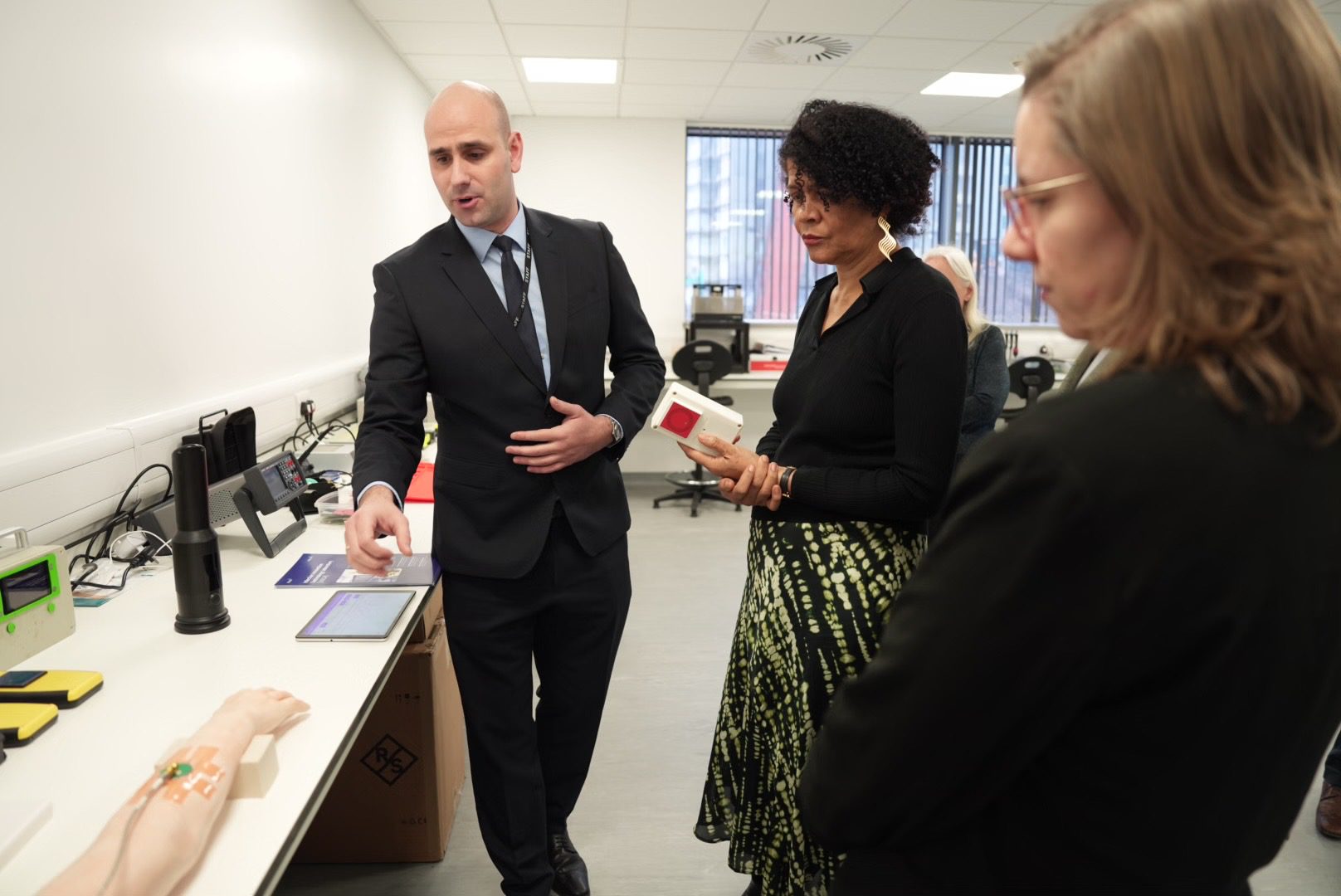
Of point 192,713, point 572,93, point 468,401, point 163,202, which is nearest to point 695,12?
point 572,93

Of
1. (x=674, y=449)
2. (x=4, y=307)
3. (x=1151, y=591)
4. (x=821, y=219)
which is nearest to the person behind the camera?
(x=1151, y=591)

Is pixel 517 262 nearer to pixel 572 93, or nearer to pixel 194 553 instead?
pixel 194 553

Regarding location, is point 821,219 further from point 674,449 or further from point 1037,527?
point 674,449

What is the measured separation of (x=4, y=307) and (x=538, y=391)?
101 cm

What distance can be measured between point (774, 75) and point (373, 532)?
15.2 feet

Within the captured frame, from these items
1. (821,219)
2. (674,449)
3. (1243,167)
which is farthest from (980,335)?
(674,449)

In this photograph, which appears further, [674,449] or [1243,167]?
[674,449]

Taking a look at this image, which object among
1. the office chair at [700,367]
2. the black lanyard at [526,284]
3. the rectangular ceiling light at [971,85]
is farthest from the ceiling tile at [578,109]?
the black lanyard at [526,284]

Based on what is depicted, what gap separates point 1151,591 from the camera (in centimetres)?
50

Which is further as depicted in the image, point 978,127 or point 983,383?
point 978,127

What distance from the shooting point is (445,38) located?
439 centimetres

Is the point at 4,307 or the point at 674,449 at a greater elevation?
the point at 4,307

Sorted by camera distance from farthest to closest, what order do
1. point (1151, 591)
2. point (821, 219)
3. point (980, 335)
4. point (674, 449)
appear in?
1. point (674, 449)
2. point (980, 335)
3. point (821, 219)
4. point (1151, 591)

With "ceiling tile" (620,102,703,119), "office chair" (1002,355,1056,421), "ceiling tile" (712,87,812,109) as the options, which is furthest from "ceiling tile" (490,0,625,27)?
"office chair" (1002,355,1056,421)
